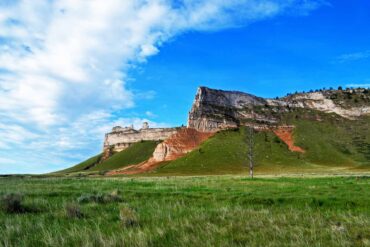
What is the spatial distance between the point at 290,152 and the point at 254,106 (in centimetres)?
4091

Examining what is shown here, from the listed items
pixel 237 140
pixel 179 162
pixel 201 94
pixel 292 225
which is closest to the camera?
pixel 292 225

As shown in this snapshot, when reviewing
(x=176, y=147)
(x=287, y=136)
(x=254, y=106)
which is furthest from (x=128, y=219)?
(x=254, y=106)

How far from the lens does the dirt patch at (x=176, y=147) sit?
155m

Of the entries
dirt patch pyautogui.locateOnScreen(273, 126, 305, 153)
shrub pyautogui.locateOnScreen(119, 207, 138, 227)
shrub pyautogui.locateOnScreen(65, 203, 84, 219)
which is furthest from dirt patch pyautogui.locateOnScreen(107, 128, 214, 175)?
shrub pyautogui.locateOnScreen(119, 207, 138, 227)

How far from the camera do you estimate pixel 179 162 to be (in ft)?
451

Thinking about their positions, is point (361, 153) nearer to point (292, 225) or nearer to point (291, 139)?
point (291, 139)

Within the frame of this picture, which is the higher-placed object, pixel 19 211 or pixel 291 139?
pixel 291 139

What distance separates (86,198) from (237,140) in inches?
5452

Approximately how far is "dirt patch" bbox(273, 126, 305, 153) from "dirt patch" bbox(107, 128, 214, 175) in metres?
33.7

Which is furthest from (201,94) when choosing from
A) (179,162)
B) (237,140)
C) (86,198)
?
(86,198)

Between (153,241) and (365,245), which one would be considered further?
(153,241)

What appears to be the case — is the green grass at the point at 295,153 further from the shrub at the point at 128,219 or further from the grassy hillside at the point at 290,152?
the shrub at the point at 128,219

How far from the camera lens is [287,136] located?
6280 inches

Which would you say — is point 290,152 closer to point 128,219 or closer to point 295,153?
point 295,153
